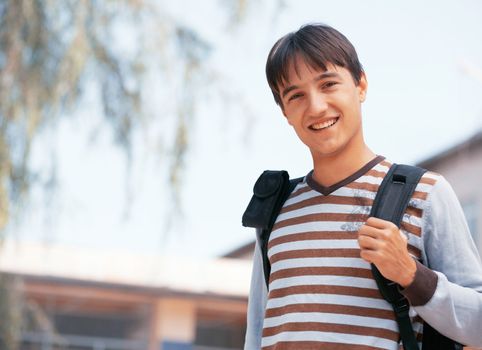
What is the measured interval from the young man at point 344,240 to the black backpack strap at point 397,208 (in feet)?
0.06

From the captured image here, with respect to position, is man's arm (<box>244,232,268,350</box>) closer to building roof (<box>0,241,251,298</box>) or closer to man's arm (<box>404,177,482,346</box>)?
man's arm (<box>404,177,482,346</box>)

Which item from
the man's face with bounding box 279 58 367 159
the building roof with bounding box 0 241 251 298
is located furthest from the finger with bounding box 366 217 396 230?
the building roof with bounding box 0 241 251 298

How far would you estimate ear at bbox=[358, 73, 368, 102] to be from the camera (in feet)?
5.22

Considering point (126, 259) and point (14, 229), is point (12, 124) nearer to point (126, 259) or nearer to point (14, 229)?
point (14, 229)

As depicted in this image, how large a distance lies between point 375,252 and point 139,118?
3.16 metres

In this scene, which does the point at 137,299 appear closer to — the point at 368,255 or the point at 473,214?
the point at 473,214

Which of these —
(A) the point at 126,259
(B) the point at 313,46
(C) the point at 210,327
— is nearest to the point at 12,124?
(B) the point at 313,46

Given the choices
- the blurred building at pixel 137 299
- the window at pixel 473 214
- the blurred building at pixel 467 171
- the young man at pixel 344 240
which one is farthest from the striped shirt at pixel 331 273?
the window at pixel 473 214

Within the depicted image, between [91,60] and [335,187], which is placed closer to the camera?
[335,187]

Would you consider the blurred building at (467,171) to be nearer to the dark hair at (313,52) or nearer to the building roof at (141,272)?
the building roof at (141,272)

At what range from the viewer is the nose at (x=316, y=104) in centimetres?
150

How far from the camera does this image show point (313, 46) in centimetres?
153

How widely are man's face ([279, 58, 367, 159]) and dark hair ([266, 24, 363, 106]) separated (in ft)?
0.04

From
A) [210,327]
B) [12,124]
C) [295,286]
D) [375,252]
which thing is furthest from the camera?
[210,327]
